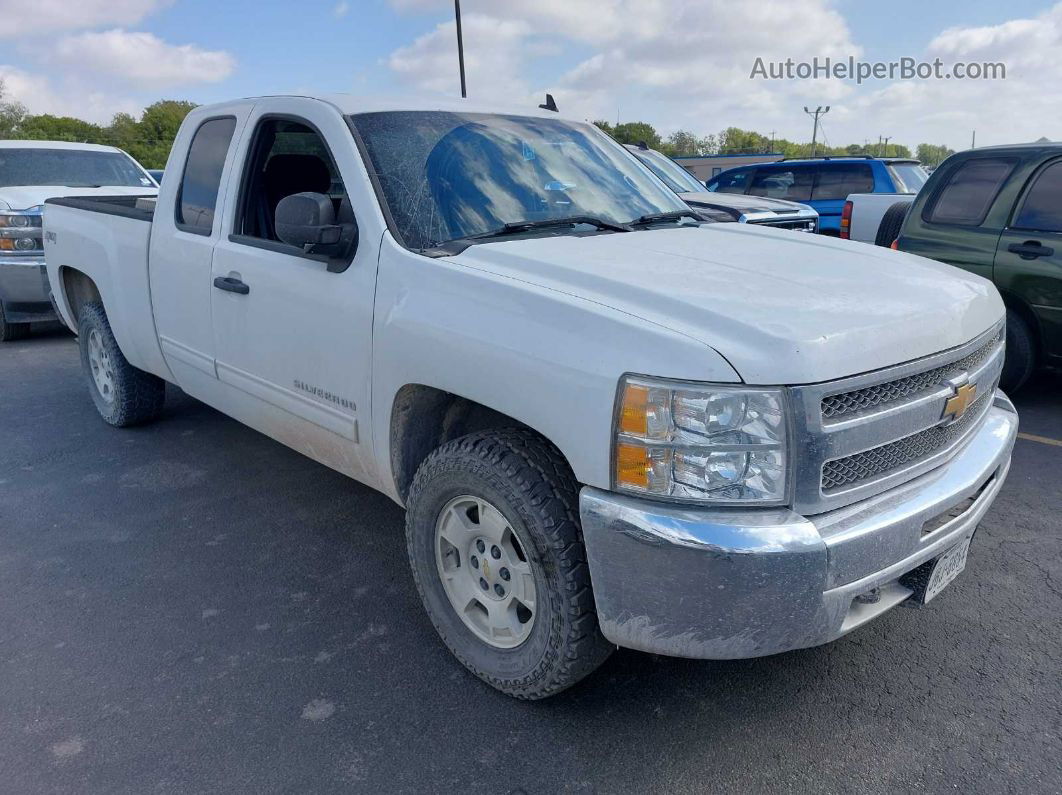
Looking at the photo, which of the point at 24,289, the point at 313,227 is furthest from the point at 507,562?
the point at 24,289

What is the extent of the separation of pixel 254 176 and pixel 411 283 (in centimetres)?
150

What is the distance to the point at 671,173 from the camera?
10.1 m

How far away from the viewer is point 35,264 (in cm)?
794

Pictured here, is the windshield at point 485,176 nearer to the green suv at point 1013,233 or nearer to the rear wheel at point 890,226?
the green suv at point 1013,233

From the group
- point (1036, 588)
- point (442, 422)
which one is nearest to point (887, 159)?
point (1036, 588)

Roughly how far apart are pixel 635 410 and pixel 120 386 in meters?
4.21

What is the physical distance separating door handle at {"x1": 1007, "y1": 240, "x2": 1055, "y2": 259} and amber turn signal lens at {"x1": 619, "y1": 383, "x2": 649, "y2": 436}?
4.41 meters

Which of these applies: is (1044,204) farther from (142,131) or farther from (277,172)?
(142,131)

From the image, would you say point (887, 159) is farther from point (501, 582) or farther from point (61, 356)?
point (501, 582)

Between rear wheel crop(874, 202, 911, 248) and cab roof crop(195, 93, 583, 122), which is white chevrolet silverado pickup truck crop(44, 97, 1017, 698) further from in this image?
rear wheel crop(874, 202, 911, 248)

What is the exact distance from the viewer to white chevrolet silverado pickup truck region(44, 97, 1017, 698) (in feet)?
6.91

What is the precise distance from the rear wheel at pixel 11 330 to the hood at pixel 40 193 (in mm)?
976

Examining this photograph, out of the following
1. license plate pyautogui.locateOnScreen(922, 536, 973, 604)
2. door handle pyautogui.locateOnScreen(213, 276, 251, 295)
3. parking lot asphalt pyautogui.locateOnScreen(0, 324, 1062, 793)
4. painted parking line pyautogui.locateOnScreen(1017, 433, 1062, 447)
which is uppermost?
door handle pyautogui.locateOnScreen(213, 276, 251, 295)

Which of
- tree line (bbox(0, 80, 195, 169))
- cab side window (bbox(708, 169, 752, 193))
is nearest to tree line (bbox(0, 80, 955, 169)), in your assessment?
tree line (bbox(0, 80, 195, 169))
